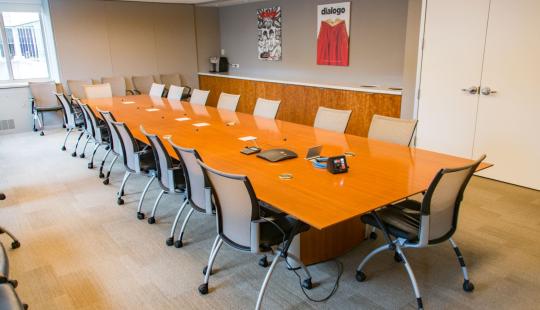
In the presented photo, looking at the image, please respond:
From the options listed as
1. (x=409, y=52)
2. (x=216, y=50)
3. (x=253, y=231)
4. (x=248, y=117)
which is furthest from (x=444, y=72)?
(x=216, y=50)

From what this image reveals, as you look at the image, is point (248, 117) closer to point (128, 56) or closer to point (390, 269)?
point (390, 269)

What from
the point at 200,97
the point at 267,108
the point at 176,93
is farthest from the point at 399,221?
the point at 176,93

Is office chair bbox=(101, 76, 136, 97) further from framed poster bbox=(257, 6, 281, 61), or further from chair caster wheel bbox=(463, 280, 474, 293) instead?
chair caster wheel bbox=(463, 280, 474, 293)

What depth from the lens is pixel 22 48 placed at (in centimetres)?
805

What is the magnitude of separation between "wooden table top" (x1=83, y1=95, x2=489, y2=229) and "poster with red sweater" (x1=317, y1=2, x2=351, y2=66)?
9.91 feet

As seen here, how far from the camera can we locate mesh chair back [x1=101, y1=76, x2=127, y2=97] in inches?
336

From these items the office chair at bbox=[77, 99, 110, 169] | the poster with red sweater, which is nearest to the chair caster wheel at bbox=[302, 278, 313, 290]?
the office chair at bbox=[77, 99, 110, 169]

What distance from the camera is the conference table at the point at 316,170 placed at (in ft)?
7.42

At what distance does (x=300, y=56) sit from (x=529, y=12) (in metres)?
4.42

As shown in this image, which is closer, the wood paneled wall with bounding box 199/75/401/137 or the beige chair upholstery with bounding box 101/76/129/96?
the wood paneled wall with bounding box 199/75/401/137

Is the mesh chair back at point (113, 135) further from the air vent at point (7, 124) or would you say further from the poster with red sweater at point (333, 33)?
the air vent at point (7, 124)

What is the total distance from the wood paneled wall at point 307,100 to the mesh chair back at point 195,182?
12.1ft

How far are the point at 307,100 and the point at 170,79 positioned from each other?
153 inches

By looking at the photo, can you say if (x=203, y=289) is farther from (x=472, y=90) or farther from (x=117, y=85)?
(x=117, y=85)
